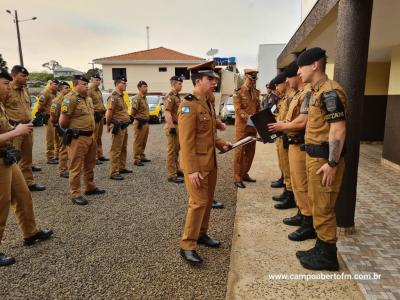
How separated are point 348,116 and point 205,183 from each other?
1.75m

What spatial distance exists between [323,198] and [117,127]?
4805 millimetres

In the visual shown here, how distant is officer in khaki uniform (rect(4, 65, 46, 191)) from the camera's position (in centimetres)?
539

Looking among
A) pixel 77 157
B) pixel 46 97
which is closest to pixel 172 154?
pixel 77 157

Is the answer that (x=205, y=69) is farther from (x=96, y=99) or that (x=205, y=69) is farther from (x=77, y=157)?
(x=96, y=99)

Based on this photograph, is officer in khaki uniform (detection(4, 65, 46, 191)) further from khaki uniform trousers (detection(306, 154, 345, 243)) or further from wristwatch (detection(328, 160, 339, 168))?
wristwatch (detection(328, 160, 339, 168))

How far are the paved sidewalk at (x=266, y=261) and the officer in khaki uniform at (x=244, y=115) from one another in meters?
0.72

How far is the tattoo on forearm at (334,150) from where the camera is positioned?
267 centimetres

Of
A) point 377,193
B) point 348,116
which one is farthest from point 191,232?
point 377,193

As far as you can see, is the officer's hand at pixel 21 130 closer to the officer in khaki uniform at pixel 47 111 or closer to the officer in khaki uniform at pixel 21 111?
the officer in khaki uniform at pixel 21 111

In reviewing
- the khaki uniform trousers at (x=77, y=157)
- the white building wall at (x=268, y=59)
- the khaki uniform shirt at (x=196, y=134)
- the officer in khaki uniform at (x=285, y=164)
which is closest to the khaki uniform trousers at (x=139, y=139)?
the khaki uniform trousers at (x=77, y=157)

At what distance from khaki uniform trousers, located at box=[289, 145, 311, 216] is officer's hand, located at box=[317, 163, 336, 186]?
2.53 ft

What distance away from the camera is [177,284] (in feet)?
9.28

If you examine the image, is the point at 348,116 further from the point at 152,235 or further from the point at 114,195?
the point at 114,195

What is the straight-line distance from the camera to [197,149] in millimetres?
3164
